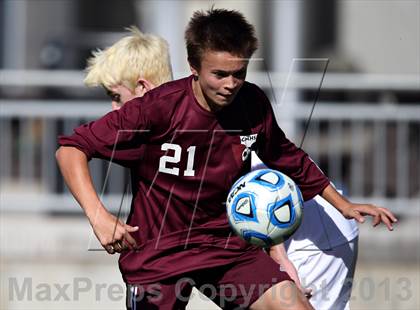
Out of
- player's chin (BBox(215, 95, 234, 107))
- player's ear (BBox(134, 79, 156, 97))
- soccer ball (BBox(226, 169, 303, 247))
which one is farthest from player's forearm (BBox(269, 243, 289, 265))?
player's ear (BBox(134, 79, 156, 97))

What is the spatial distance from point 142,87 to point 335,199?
3.61 feet

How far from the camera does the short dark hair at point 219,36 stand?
488cm

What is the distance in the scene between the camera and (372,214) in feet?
16.7

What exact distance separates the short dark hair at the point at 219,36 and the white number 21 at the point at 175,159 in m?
0.37

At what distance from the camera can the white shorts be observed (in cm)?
566

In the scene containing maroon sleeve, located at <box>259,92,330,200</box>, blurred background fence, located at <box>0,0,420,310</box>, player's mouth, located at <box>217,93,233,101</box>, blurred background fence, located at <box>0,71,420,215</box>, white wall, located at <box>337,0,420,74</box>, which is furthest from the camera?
white wall, located at <box>337,0,420,74</box>

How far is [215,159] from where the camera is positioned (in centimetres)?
508

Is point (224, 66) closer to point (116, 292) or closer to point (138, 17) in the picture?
point (116, 292)

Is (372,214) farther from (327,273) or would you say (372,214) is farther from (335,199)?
(327,273)

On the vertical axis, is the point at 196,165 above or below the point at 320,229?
above

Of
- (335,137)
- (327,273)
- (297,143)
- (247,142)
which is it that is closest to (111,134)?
(247,142)

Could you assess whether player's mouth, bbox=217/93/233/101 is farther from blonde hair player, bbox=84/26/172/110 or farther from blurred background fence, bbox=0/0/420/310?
blurred background fence, bbox=0/0/420/310

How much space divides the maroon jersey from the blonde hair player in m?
0.49

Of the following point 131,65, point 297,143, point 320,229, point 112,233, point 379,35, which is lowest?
point 297,143
